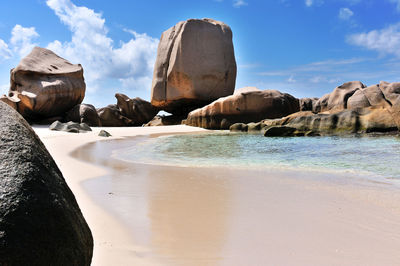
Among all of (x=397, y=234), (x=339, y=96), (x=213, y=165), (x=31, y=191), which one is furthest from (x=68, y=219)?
(x=339, y=96)

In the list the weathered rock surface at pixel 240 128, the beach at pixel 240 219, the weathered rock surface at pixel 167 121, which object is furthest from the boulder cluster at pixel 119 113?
the beach at pixel 240 219

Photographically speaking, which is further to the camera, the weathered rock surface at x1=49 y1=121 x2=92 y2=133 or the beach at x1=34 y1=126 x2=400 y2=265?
the weathered rock surface at x1=49 y1=121 x2=92 y2=133

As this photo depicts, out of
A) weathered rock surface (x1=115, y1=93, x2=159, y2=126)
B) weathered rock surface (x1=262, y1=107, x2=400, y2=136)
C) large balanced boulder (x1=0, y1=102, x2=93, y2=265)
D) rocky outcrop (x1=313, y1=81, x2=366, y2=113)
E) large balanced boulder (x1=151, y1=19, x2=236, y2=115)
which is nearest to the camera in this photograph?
large balanced boulder (x1=0, y1=102, x2=93, y2=265)

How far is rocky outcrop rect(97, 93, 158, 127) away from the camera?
23297mm

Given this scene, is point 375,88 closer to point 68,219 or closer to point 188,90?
point 188,90

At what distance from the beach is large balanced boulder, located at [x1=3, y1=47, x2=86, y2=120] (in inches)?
622

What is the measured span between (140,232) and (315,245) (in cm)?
120

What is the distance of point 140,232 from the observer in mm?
2295

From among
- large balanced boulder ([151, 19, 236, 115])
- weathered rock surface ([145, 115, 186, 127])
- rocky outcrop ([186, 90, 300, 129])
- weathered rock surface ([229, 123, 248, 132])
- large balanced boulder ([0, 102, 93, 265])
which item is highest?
large balanced boulder ([151, 19, 236, 115])

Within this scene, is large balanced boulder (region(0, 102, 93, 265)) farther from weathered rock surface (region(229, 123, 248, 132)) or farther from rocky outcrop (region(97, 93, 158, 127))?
rocky outcrop (region(97, 93, 158, 127))

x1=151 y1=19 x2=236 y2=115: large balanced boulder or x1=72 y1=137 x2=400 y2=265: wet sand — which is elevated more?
x1=151 y1=19 x2=236 y2=115: large balanced boulder

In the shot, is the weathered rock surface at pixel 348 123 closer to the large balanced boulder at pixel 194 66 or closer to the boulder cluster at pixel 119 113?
the boulder cluster at pixel 119 113

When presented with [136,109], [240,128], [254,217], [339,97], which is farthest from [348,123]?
[136,109]

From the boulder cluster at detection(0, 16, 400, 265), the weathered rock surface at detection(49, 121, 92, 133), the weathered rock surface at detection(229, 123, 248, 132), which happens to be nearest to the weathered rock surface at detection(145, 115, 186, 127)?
the boulder cluster at detection(0, 16, 400, 265)
